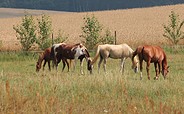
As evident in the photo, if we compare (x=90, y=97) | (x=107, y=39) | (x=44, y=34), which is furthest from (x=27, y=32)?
(x=90, y=97)

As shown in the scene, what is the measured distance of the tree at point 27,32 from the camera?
3625 centimetres

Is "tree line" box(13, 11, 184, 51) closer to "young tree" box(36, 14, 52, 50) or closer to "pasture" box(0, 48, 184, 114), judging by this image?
"young tree" box(36, 14, 52, 50)

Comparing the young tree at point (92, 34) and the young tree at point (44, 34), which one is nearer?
the young tree at point (44, 34)

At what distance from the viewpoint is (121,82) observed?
1142 centimetres

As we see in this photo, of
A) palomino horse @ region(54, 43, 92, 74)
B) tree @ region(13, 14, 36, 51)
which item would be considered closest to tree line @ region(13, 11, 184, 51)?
tree @ region(13, 14, 36, 51)

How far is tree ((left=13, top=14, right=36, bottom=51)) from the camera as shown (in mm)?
36250

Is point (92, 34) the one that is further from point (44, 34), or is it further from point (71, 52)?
point (71, 52)

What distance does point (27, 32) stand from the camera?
36.7 metres

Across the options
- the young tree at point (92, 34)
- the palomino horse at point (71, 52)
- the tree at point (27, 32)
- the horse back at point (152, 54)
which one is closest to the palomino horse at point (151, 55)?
the horse back at point (152, 54)

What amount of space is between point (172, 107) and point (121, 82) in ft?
7.45

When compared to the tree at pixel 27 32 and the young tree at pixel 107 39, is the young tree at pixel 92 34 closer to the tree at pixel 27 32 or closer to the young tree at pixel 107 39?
the young tree at pixel 107 39

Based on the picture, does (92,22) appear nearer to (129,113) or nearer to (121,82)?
(121,82)

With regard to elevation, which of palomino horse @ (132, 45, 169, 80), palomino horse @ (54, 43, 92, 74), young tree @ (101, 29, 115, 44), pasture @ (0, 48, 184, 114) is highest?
pasture @ (0, 48, 184, 114)

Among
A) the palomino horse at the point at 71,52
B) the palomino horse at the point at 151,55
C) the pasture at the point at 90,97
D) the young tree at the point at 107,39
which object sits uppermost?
the pasture at the point at 90,97
